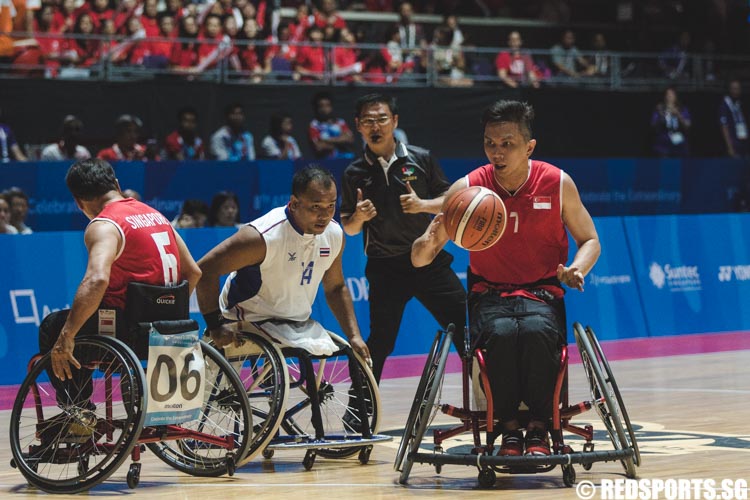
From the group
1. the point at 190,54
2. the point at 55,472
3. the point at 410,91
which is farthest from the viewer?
the point at 410,91

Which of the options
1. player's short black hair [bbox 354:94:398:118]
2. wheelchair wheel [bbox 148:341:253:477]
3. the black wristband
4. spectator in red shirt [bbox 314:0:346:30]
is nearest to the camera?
wheelchair wheel [bbox 148:341:253:477]

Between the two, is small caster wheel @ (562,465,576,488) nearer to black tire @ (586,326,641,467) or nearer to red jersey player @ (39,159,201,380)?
black tire @ (586,326,641,467)

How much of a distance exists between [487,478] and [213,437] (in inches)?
53.3

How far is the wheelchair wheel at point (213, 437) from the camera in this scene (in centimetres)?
648

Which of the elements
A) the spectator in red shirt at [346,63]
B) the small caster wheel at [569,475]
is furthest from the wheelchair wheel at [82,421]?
the spectator in red shirt at [346,63]

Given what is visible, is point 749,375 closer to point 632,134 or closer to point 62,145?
point 62,145

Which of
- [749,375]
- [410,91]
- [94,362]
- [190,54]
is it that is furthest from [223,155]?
[94,362]

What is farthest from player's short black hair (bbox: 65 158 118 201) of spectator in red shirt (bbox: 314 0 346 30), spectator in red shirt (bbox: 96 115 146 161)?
spectator in red shirt (bbox: 314 0 346 30)

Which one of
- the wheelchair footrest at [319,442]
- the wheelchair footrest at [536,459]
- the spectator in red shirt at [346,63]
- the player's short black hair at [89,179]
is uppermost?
the player's short black hair at [89,179]

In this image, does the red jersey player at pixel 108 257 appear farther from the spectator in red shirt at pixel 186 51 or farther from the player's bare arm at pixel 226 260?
the spectator in red shirt at pixel 186 51

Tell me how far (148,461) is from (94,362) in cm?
132

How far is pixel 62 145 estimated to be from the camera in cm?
1396

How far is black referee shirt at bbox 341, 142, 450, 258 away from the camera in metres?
8.04

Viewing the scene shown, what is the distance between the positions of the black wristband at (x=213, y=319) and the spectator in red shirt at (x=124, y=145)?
7199mm
